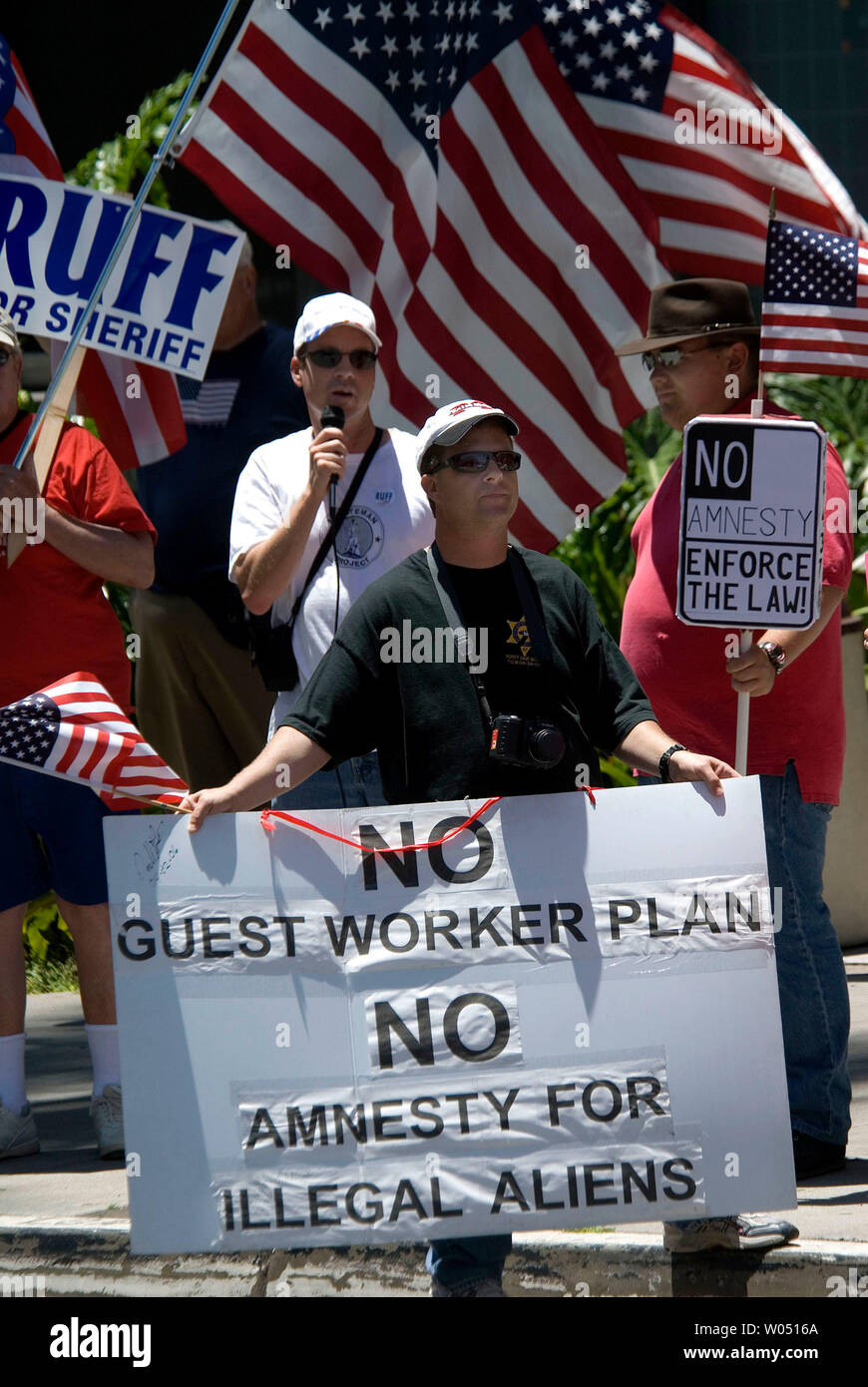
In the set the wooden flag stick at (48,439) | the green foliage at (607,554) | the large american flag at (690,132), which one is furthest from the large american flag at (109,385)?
the green foliage at (607,554)

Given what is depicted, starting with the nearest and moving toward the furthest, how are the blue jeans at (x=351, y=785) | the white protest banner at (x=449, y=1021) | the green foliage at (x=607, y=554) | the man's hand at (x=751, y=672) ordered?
the white protest banner at (x=449, y=1021)
the man's hand at (x=751, y=672)
the blue jeans at (x=351, y=785)
the green foliage at (x=607, y=554)

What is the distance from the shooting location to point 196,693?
279 inches

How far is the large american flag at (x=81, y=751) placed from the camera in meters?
4.16

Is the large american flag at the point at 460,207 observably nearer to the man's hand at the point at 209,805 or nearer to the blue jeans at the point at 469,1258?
the man's hand at the point at 209,805

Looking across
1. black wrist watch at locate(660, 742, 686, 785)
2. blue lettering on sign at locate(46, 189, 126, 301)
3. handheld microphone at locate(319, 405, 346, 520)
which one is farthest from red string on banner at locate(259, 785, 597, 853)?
blue lettering on sign at locate(46, 189, 126, 301)

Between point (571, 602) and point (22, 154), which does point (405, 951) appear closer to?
point (571, 602)

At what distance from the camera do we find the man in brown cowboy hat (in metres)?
4.89

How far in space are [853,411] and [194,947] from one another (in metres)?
9.06

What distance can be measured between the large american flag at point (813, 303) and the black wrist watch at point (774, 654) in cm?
73

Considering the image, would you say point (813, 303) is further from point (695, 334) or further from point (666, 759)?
point (666, 759)

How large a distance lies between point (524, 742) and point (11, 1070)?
2.42m

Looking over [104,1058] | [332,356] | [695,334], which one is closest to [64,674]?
[104,1058]

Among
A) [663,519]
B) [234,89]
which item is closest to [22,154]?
[234,89]

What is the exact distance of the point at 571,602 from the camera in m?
4.23
